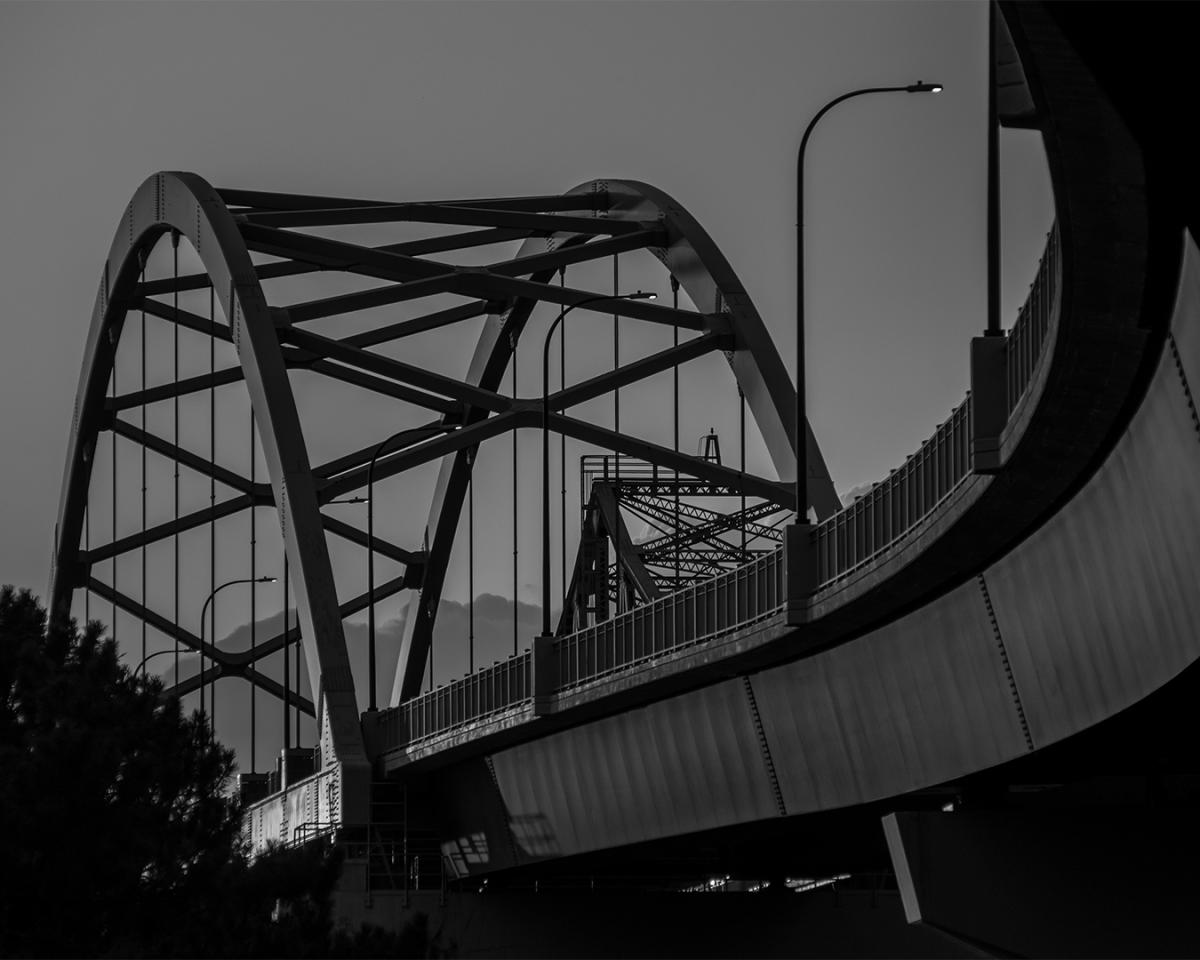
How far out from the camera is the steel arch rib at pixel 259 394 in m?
59.7

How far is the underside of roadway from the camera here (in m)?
18.7

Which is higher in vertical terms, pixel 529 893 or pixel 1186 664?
pixel 529 893

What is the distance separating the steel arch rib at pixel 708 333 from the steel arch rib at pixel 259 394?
1211 centimetres

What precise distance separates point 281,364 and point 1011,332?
143 feet

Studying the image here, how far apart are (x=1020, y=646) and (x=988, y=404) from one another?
462 centimetres

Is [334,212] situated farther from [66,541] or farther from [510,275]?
[66,541]

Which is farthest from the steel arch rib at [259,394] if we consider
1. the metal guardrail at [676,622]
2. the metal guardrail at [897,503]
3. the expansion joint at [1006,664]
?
the expansion joint at [1006,664]

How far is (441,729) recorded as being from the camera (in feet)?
177

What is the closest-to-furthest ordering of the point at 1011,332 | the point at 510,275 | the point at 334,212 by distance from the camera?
1. the point at 1011,332
2. the point at 334,212
3. the point at 510,275

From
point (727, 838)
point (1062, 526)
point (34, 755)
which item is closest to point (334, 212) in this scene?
point (727, 838)

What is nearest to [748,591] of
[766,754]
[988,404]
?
[766,754]

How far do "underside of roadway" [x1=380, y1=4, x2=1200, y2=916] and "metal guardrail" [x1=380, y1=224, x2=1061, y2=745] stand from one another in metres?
0.55

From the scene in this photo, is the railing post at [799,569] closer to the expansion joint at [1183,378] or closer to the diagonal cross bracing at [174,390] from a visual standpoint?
the expansion joint at [1183,378]

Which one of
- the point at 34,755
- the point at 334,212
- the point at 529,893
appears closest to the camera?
the point at 34,755
